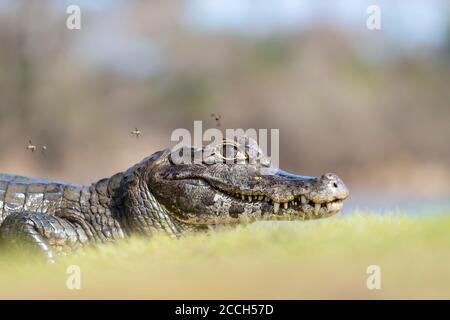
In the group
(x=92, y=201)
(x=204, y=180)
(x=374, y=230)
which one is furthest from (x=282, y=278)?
(x=92, y=201)

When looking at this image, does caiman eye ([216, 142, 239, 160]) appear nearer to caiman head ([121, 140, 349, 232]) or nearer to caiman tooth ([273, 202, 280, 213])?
caiman head ([121, 140, 349, 232])

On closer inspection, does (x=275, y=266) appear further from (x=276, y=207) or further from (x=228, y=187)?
(x=228, y=187)

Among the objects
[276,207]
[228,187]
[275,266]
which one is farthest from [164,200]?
[275,266]

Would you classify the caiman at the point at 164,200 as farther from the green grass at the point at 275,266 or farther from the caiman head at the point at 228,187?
the green grass at the point at 275,266

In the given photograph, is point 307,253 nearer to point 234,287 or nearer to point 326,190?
point 234,287

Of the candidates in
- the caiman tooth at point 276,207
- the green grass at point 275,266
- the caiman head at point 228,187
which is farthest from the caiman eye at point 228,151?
the green grass at point 275,266
